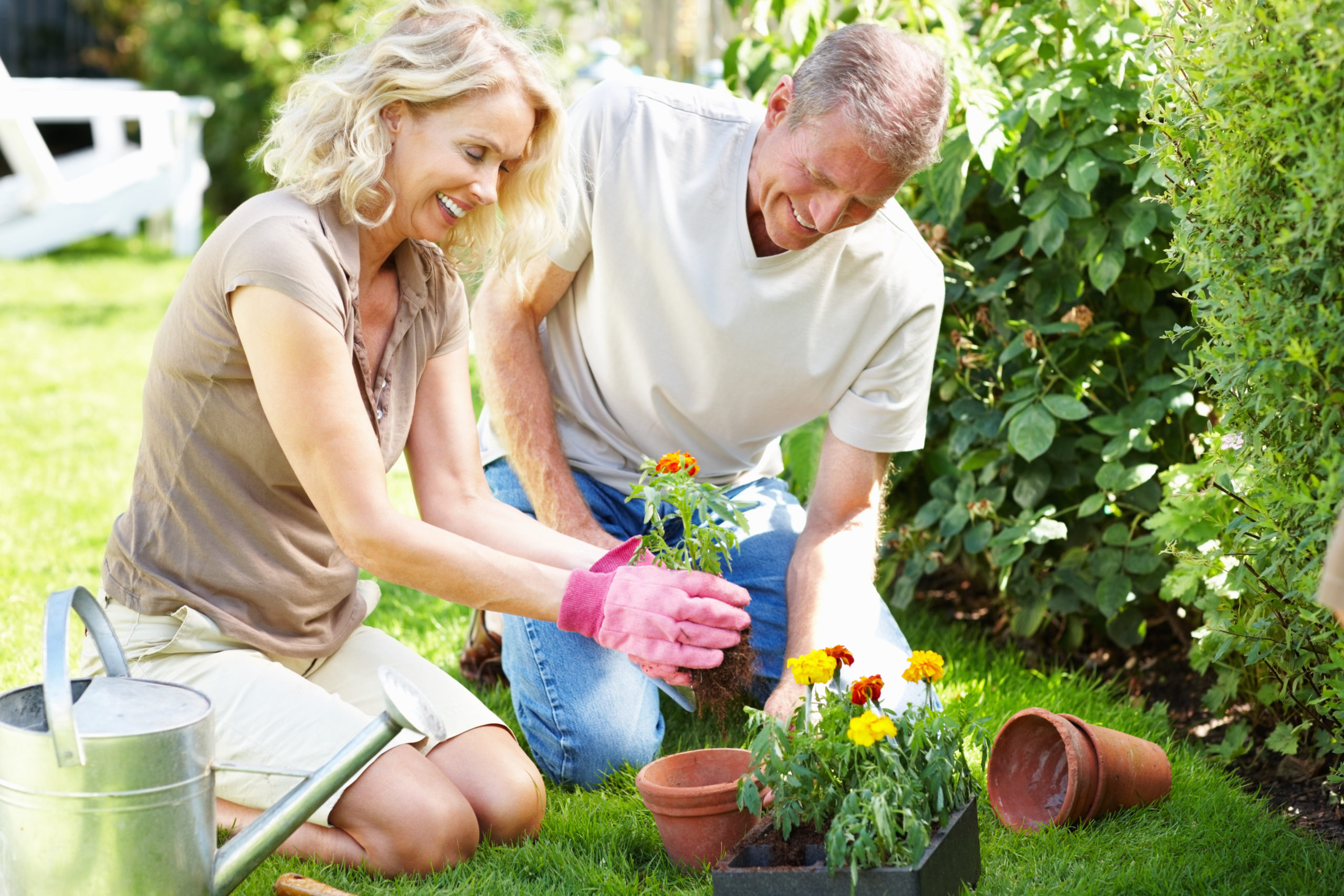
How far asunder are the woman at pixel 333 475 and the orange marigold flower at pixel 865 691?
1.12 ft

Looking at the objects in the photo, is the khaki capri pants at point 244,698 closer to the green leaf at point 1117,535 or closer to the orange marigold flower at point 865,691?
the orange marigold flower at point 865,691

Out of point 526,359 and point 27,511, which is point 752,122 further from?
point 27,511

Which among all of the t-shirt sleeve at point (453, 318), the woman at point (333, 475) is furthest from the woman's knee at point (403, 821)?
the t-shirt sleeve at point (453, 318)

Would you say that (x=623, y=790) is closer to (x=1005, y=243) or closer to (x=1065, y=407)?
(x=1065, y=407)

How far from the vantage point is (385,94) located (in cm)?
191

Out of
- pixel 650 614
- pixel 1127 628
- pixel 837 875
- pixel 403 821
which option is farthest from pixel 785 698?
pixel 1127 628

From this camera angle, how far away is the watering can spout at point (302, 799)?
62.3 inches

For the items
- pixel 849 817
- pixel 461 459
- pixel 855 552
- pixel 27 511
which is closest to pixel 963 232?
pixel 855 552

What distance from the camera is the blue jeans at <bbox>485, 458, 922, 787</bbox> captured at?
2.33 meters

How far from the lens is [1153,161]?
238 centimetres

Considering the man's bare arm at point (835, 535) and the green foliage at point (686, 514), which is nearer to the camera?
the green foliage at point (686, 514)

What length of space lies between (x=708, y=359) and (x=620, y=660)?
2.04 ft

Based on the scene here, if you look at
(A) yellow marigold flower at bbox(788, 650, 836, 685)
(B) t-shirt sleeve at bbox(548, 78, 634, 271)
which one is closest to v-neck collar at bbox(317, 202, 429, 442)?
(B) t-shirt sleeve at bbox(548, 78, 634, 271)

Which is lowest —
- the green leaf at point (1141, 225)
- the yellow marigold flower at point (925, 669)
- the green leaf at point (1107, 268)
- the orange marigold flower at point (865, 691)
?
the orange marigold flower at point (865, 691)
